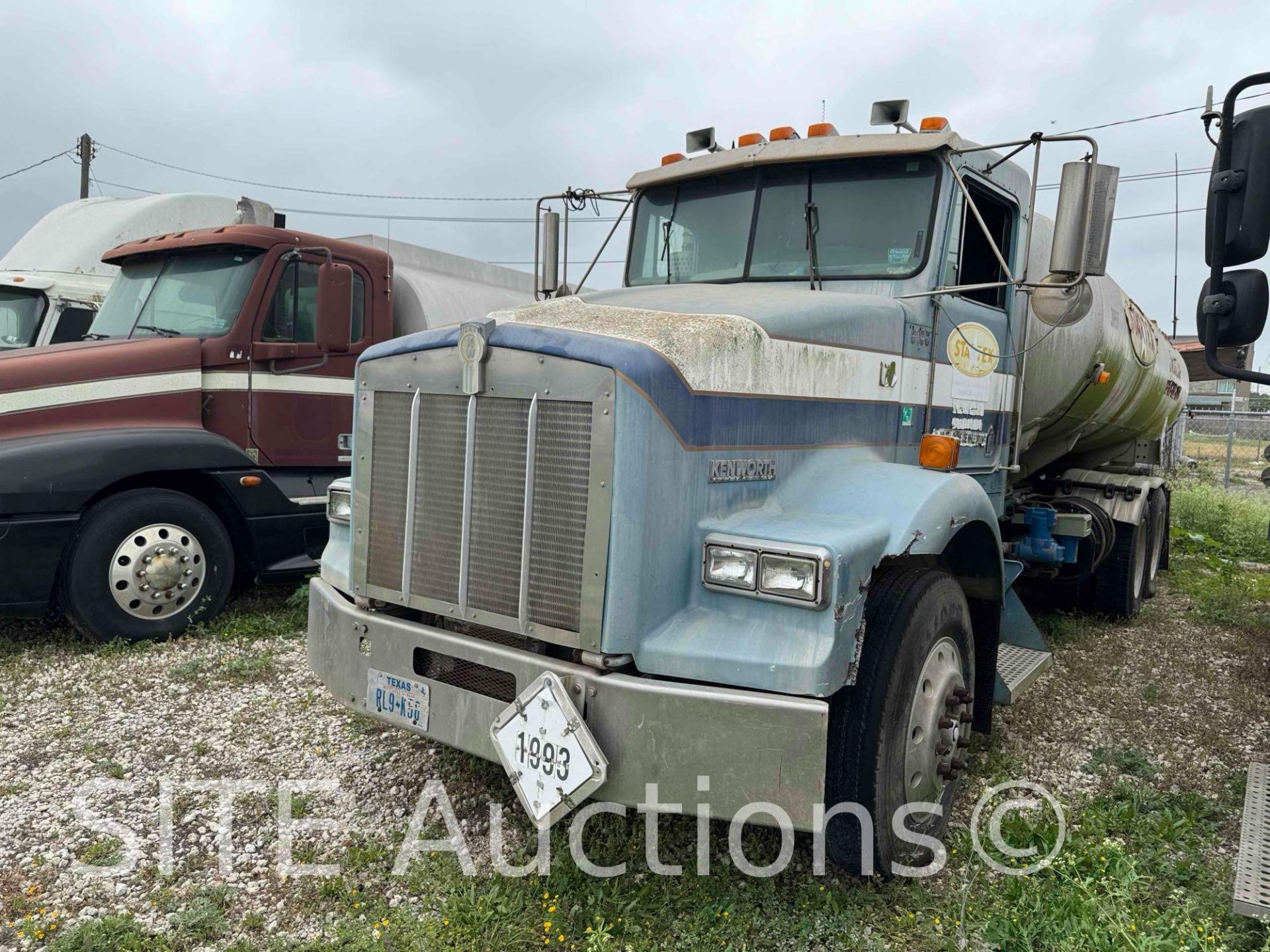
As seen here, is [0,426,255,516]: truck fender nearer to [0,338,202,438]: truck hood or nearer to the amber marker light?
[0,338,202,438]: truck hood

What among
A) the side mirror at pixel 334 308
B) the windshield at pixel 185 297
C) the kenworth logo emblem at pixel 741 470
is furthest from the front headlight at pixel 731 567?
the windshield at pixel 185 297

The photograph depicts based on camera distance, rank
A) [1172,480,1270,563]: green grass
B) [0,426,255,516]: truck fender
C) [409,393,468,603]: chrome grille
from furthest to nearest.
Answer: [1172,480,1270,563]: green grass → [0,426,255,516]: truck fender → [409,393,468,603]: chrome grille

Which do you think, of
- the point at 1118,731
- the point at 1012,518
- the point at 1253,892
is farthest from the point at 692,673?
the point at 1012,518

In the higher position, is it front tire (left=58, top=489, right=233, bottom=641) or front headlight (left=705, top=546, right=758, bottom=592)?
front headlight (left=705, top=546, right=758, bottom=592)

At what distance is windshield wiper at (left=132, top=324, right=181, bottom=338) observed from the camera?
6233mm

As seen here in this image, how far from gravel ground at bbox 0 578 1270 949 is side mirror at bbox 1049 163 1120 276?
2261 mm

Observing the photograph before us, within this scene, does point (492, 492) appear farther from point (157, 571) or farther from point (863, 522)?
point (157, 571)

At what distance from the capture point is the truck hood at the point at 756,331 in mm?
2891

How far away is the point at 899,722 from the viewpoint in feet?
9.86

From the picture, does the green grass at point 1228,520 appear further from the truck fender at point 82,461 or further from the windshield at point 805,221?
the truck fender at point 82,461

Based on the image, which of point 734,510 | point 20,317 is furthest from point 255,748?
point 20,317

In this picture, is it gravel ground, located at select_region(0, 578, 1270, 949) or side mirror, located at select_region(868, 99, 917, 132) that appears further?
side mirror, located at select_region(868, 99, 917, 132)

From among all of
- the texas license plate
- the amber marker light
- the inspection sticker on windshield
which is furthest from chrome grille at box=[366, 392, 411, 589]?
the amber marker light

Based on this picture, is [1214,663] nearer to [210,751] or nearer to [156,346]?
[210,751]
